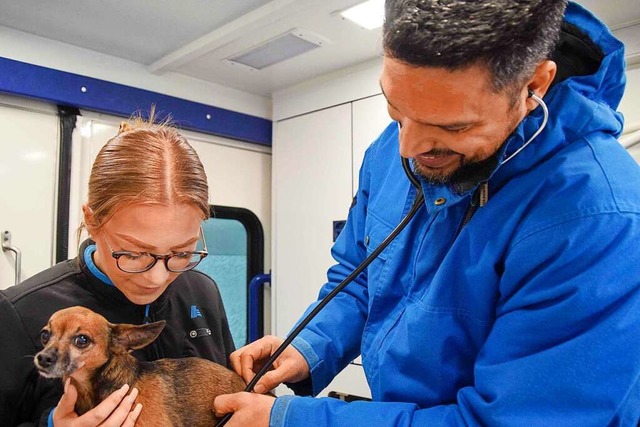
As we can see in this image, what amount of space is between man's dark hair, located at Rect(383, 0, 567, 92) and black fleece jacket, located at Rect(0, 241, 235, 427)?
2.74 ft

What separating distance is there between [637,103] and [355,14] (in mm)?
1174

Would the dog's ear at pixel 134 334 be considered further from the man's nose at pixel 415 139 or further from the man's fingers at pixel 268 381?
the man's nose at pixel 415 139

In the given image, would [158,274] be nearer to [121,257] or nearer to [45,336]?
[121,257]

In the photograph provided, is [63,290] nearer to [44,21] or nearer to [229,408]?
[229,408]

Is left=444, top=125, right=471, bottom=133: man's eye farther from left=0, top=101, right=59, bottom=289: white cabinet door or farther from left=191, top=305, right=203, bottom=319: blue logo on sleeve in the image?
left=0, top=101, right=59, bottom=289: white cabinet door

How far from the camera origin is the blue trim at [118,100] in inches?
91.7

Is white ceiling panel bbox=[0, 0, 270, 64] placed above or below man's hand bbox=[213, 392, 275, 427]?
above

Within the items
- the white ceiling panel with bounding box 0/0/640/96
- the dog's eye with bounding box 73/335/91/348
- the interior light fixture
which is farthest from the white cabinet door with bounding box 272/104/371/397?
the dog's eye with bounding box 73/335/91/348

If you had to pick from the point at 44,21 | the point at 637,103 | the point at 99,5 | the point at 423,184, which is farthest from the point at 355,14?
the point at 423,184

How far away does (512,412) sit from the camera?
747 mm

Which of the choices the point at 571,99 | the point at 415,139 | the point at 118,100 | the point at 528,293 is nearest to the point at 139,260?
the point at 415,139

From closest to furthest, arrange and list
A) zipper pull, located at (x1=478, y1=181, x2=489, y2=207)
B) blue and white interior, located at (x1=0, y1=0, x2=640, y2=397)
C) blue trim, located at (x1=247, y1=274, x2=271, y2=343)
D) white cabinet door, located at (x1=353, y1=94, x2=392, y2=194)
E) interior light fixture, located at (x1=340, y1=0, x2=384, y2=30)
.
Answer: zipper pull, located at (x1=478, y1=181, x2=489, y2=207), interior light fixture, located at (x1=340, y1=0, x2=384, y2=30), blue and white interior, located at (x1=0, y1=0, x2=640, y2=397), white cabinet door, located at (x1=353, y1=94, x2=392, y2=194), blue trim, located at (x1=247, y1=274, x2=271, y2=343)

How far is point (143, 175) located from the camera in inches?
42.6

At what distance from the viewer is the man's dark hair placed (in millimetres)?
662
